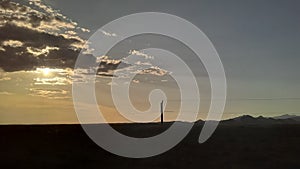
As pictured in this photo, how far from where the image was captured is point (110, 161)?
126 feet

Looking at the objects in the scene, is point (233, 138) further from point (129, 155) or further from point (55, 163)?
point (55, 163)

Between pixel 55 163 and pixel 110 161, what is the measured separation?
4893 millimetres

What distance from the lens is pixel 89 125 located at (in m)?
66.8

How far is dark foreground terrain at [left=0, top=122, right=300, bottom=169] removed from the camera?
36.6 meters

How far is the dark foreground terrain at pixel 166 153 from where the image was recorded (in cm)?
3662

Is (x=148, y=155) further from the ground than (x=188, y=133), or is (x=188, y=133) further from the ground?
(x=188, y=133)

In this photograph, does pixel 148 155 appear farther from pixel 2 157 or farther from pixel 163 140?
pixel 2 157

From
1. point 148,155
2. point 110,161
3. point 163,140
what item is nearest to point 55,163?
point 110,161

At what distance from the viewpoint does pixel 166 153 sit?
4212cm

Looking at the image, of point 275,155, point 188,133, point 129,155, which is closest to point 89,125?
point 188,133

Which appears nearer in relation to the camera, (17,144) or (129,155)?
(129,155)

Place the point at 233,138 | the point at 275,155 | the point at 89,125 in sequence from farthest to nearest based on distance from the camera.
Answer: the point at 89,125
the point at 233,138
the point at 275,155

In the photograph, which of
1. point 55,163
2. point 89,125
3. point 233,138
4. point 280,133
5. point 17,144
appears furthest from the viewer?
point 89,125

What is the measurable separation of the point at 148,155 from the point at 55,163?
8.95 m
